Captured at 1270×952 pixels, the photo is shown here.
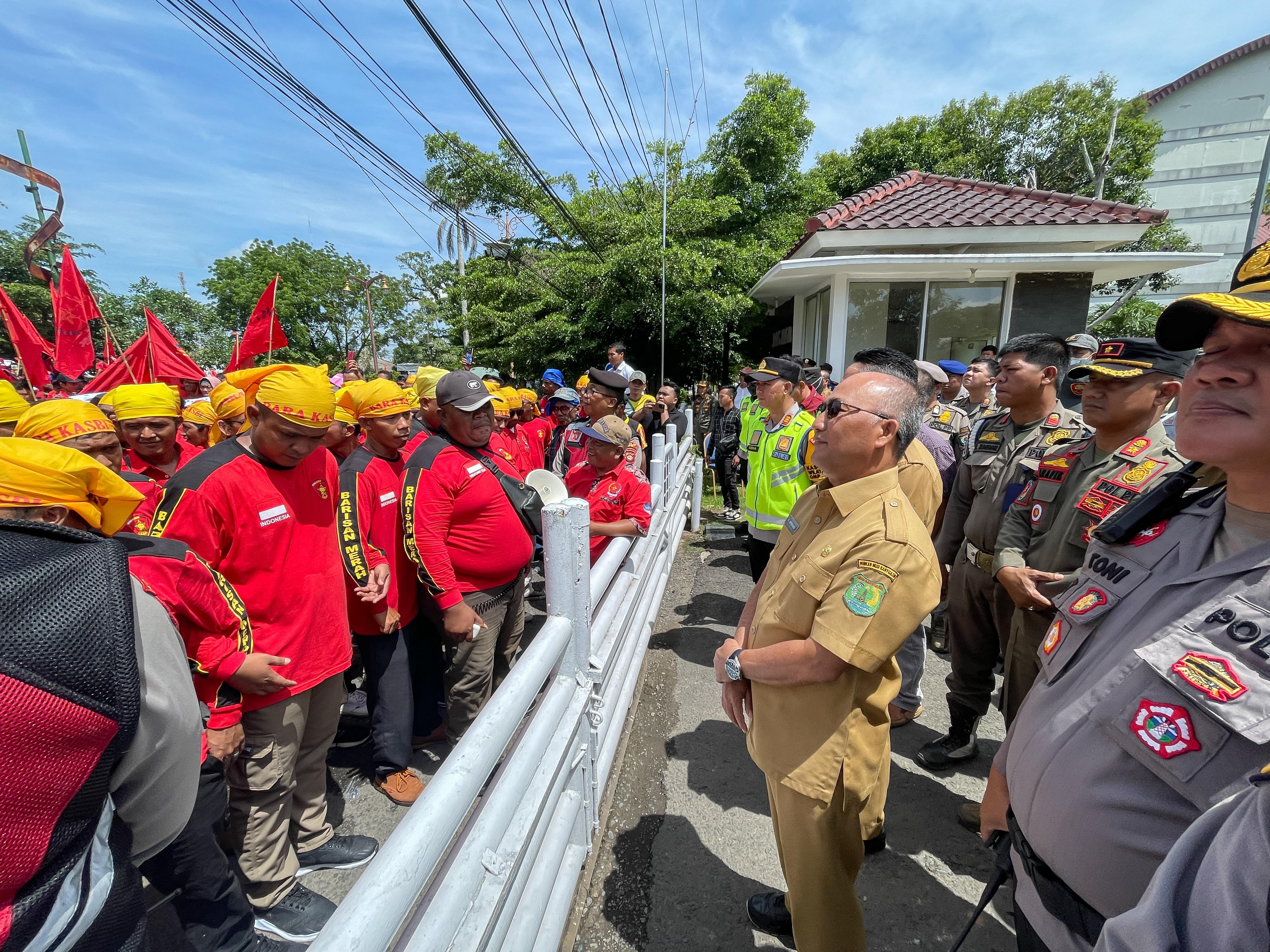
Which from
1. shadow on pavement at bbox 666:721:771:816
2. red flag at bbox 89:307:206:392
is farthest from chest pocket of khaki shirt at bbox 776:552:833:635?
red flag at bbox 89:307:206:392

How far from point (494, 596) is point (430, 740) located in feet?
3.51

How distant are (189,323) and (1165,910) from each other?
4349cm

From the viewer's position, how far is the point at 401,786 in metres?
2.99

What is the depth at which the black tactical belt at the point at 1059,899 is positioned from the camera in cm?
118

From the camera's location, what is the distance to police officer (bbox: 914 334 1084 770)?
2.94m

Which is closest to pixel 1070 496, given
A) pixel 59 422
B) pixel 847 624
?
pixel 847 624

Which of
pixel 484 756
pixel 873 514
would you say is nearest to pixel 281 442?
pixel 484 756

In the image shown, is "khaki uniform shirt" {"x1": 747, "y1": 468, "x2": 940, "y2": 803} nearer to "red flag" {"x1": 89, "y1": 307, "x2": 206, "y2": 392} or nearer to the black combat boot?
the black combat boot

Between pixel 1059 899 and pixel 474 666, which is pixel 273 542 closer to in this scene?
pixel 474 666

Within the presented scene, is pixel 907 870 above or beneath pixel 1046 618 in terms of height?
beneath

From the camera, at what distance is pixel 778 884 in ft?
7.84

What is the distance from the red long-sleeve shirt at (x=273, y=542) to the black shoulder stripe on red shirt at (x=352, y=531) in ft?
0.79

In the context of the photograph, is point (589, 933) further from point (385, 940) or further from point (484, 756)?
point (385, 940)

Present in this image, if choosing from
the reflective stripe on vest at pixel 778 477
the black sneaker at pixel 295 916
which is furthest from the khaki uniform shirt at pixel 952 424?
the black sneaker at pixel 295 916
